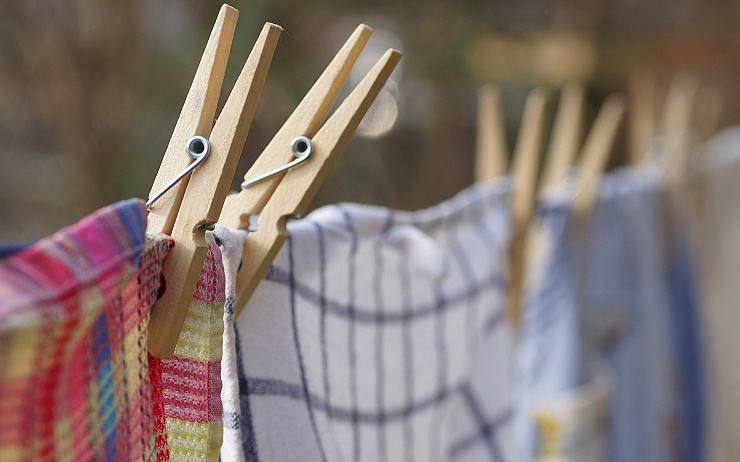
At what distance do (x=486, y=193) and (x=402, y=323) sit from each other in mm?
190

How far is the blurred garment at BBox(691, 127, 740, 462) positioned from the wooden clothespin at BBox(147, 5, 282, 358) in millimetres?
788

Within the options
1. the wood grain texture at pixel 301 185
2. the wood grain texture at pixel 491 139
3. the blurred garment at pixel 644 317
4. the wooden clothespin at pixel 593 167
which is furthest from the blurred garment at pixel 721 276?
the wood grain texture at pixel 301 185

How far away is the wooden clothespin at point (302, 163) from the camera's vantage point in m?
0.34

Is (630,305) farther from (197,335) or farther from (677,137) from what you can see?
(197,335)

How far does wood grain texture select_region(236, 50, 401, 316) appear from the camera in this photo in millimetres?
339

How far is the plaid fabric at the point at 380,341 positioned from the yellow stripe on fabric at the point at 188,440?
24mm

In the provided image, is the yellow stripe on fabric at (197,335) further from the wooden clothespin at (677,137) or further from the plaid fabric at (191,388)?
the wooden clothespin at (677,137)

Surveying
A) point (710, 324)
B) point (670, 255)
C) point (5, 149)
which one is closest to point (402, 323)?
point (670, 255)

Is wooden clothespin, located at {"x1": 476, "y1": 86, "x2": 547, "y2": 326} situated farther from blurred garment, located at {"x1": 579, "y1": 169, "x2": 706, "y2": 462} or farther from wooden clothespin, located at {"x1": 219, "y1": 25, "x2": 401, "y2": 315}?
wooden clothespin, located at {"x1": 219, "y1": 25, "x2": 401, "y2": 315}

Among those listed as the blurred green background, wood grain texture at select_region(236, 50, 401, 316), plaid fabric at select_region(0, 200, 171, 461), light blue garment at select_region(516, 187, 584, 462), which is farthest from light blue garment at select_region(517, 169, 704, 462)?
plaid fabric at select_region(0, 200, 171, 461)

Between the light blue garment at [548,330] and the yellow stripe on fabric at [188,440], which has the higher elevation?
the light blue garment at [548,330]

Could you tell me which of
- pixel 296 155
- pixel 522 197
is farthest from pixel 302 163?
pixel 522 197

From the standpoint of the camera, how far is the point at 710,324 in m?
1.08

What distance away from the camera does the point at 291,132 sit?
0.35m
